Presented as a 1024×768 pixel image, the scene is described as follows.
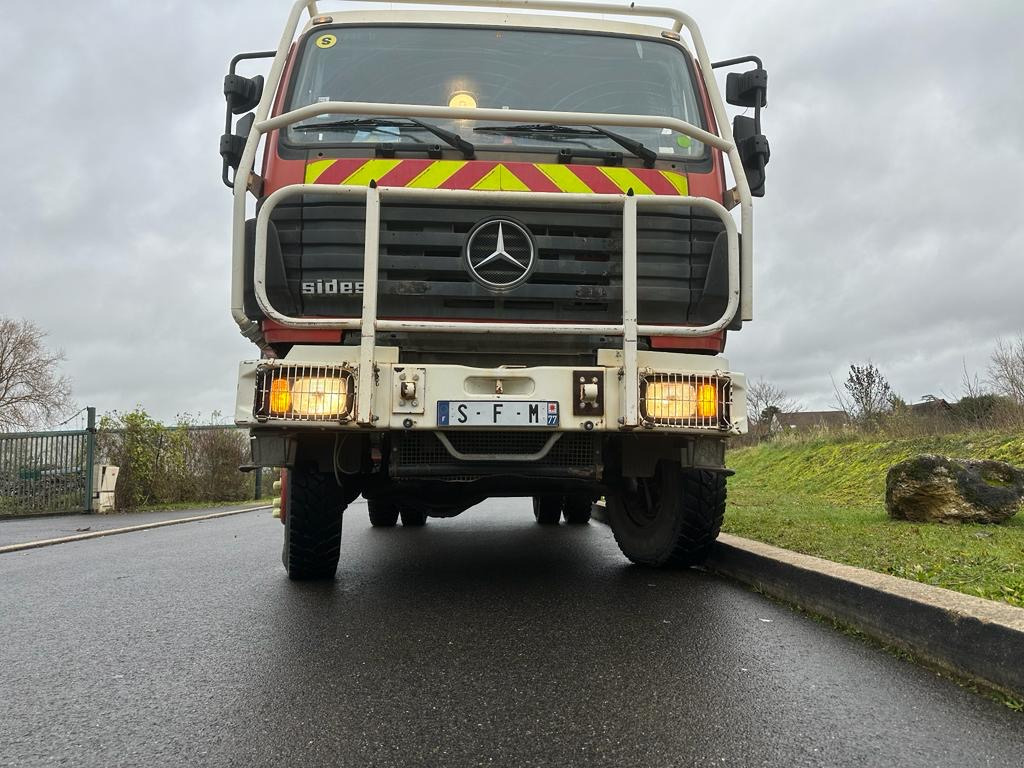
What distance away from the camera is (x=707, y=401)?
3.29 meters

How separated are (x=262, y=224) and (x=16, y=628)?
2.11 m

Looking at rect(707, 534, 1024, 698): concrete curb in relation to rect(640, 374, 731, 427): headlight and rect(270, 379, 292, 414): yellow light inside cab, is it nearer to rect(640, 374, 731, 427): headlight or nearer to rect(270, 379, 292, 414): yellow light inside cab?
rect(640, 374, 731, 427): headlight

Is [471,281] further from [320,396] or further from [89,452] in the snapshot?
[89,452]

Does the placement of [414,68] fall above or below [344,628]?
above

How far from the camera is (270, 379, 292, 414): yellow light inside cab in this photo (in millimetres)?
3127

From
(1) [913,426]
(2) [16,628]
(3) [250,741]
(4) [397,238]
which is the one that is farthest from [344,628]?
(1) [913,426]

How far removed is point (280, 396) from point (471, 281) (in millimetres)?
997

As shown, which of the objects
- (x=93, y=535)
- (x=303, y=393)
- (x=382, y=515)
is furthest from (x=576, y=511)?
(x=303, y=393)

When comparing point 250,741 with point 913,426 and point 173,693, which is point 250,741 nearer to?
point 173,693

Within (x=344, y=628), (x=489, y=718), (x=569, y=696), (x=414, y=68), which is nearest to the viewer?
(x=489, y=718)

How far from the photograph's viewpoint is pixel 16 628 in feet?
10.9

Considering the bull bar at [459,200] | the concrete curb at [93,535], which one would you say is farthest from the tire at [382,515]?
the bull bar at [459,200]

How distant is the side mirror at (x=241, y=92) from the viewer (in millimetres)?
4148

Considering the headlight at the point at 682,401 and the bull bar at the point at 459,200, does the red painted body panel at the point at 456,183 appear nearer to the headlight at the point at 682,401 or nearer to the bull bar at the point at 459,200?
the bull bar at the point at 459,200
